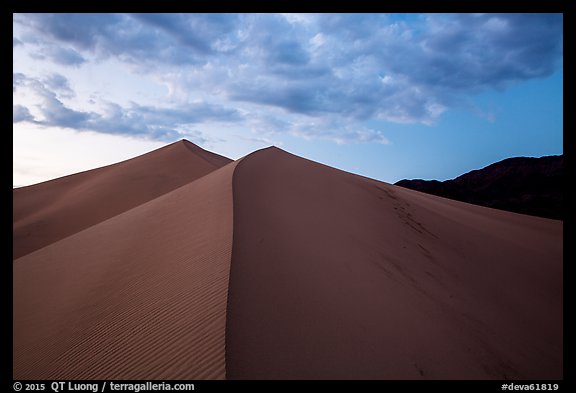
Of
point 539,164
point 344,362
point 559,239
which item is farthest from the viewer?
point 539,164

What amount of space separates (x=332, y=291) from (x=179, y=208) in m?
5.44

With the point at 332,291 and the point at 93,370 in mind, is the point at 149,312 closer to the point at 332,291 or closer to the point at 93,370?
the point at 93,370

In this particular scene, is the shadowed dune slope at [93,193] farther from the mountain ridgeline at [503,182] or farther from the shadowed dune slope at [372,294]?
the mountain ridgeline at [503,182]

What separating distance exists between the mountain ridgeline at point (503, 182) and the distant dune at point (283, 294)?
92.8ft

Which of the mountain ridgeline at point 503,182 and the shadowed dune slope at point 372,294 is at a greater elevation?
the mountain ridgeline at point 503,182

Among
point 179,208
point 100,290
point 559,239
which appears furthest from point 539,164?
point 100,290

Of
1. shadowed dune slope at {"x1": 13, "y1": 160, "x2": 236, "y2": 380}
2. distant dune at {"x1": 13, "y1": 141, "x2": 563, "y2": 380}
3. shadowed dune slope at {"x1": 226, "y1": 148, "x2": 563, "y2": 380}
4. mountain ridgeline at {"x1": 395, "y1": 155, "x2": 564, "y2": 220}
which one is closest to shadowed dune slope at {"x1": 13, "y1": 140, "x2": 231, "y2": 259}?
distant dune at {"x1": 13, "y1": 141, "x2": 563, "y2": 380}

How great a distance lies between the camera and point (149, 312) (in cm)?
488

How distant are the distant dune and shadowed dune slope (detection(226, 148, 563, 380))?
0.08ft

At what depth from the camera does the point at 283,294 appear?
4.86 metres

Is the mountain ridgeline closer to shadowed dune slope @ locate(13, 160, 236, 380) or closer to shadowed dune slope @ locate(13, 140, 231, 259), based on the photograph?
shadowed dune slope @ locate(13, 140, 231, 259)

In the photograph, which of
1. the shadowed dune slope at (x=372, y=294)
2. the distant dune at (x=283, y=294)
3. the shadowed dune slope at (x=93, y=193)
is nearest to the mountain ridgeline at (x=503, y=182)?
the shadowed dune slope at (x=93, y=193)

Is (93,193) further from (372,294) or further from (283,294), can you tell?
(372,294)

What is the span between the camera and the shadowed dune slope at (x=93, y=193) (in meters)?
18.1
